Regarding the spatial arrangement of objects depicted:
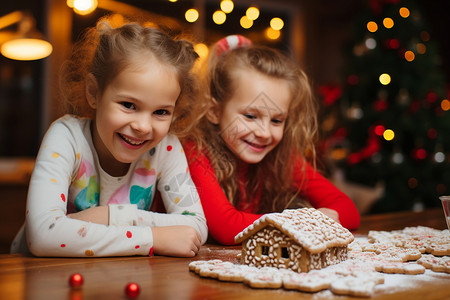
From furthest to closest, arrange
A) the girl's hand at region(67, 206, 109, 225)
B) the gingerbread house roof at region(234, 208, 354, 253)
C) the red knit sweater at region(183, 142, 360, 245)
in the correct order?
the red knit sweater at region(183, 142, 360, 245), the girl's hand at region(67, 206, 109, 225), the gingerbread house roof at region(234, 208, 354, 253)

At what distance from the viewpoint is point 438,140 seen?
3660 millimetres

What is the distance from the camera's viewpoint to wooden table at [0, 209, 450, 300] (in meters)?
0.80

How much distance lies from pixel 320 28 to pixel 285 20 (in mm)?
530

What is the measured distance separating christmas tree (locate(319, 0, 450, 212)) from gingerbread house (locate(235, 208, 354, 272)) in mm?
2700

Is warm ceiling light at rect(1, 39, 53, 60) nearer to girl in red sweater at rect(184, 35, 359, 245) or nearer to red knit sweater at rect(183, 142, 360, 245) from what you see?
girl in red sweater at rect(184, 35, 359, 245)

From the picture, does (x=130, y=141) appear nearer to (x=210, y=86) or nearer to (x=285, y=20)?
(x=210, y=86)

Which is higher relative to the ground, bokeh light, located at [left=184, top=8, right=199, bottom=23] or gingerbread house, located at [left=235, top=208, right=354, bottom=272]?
bokeh light, located at [left=184, top=8, right=199, bottom=23]

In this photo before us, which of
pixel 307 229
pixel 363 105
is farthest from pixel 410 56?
pixel 307 229

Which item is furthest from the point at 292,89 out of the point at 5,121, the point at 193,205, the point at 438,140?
the point at 5,121

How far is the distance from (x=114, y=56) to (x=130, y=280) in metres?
0.61

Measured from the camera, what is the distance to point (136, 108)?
4.08 ft

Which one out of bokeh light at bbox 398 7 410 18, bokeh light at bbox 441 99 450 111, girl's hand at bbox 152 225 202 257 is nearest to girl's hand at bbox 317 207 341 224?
girl's hand at bbox 152 225 202 257

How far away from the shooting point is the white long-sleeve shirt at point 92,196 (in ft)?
3.59

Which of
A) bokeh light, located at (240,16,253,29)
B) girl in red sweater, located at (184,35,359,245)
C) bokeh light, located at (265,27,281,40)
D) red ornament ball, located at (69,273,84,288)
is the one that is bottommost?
red ornament ball, located at (69,273,84,288)
